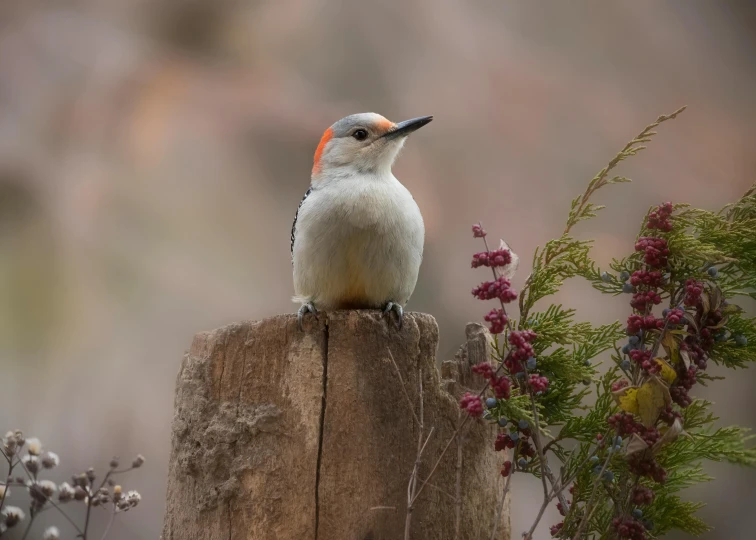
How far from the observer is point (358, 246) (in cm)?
236

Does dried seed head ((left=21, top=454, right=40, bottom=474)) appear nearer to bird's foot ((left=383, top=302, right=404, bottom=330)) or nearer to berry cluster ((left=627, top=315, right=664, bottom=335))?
bird's foot ((left=383, top=302, right=404, bottom=330))

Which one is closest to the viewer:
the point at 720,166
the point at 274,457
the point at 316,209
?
the point at 274,457

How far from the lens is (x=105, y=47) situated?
4.54 metres

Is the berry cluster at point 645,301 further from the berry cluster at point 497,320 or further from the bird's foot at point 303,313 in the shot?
the bird's foot at point 303,313

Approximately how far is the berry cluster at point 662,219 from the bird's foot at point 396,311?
2.60 ft

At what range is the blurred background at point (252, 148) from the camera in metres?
3.93

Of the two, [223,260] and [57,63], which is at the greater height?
[57,63]

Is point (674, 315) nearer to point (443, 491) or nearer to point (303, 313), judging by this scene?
point (443, 491)

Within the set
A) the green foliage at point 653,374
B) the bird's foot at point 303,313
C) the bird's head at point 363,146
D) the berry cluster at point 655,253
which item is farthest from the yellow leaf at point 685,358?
the bird's head at point 363,146

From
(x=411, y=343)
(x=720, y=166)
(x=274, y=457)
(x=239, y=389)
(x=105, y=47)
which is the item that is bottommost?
(x=274, y=457)

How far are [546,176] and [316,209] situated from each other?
84.7 inches

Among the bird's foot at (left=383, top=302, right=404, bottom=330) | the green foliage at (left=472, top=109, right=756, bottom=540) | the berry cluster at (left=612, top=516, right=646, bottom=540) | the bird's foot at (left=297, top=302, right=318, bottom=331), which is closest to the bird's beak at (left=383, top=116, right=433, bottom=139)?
the bird's foot at (left=383, top=302, right=404, bottom=330)

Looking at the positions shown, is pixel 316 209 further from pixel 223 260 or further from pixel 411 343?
pixel 223 260

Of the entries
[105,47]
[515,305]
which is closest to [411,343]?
[515,305]
